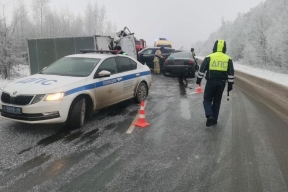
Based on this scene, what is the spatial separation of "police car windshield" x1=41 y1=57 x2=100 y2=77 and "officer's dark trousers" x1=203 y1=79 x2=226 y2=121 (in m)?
2.83

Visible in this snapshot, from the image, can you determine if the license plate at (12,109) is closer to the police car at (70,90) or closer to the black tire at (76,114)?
the police car at (70,90)

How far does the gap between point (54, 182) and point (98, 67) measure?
3.49 meters

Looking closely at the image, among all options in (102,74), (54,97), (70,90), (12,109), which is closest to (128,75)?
(102,74)

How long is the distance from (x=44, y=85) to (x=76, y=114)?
88 centimetres

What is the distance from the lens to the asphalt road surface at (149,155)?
349cm

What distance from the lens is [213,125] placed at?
6242 mm

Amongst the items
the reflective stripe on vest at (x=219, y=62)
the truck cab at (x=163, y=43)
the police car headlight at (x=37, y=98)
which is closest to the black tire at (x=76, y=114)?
the police car headlight at (x=37, y=98)

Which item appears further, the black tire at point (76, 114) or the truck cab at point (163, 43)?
the truck cab at point (163, 43)

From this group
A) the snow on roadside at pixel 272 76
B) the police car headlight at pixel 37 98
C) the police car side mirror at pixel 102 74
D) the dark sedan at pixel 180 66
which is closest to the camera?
the police car headlight at pixel 37 98

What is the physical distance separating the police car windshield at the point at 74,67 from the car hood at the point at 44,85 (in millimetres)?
342

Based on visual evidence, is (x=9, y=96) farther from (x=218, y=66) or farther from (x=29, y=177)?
(x=218, y=66)

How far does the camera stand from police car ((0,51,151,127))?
509 cm

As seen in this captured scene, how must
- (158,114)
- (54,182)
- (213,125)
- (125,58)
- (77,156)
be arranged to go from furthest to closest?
(125,58), (158,114), (213,125), (77,156), (54,182)

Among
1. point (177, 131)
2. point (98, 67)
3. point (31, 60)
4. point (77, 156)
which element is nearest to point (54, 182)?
point (77, 156)
